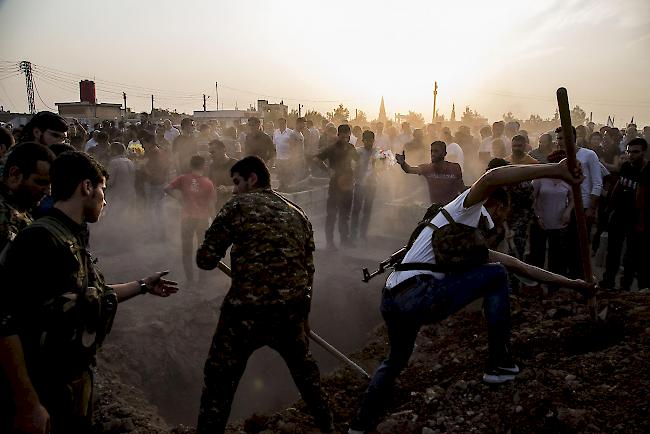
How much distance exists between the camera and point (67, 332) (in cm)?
218

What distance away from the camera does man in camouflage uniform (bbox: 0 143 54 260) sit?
2.77 meters

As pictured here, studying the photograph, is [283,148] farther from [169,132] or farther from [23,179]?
[23,179]

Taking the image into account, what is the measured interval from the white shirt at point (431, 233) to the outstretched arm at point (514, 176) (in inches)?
2.8

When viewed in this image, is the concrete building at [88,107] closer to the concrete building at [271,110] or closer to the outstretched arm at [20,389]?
the concrete building at [271,110]

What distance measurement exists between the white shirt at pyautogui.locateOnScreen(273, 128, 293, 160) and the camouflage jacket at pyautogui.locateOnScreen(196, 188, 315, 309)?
8531 mm

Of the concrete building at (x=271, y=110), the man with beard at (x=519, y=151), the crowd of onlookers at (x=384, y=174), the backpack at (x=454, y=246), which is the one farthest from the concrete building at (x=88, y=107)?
the backpack at (x=454, y=246)

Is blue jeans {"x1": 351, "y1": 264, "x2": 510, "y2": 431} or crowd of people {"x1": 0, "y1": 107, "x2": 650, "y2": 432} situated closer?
crowd of people {"x1": 0, "y1": 107, "x2": 650, "y2": 432}

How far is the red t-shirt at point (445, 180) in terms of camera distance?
6.93 meters

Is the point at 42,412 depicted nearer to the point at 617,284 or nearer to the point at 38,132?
the point at 38,132

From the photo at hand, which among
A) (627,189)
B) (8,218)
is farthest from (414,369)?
(627,189)

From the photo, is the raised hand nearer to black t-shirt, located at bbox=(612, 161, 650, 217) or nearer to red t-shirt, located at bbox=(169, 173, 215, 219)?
red t-shirt, located at bbox=(169, 173, 215, 219)

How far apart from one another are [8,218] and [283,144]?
9.14 metres

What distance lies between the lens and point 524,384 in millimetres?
3318

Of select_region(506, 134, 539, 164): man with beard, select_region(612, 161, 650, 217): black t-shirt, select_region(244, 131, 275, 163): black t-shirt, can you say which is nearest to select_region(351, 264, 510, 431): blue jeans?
select_region(506, 134, 539, 164): man with beard
